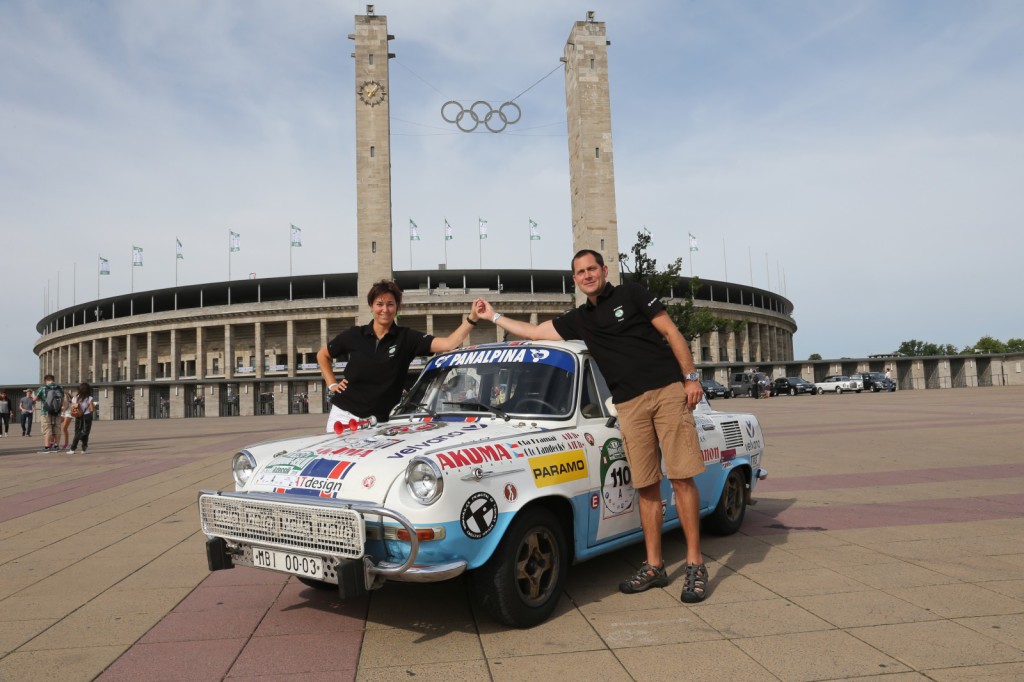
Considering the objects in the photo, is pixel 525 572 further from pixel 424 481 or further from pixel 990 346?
pixel 990 346

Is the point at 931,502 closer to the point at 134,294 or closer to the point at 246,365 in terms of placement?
the point at 246,365

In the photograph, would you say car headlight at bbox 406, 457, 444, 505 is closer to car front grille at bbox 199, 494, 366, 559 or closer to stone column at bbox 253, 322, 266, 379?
car front grille at bbox 199, 494, 366, 559

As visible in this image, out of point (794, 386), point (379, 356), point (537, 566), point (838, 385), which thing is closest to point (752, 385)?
point (794, 386)

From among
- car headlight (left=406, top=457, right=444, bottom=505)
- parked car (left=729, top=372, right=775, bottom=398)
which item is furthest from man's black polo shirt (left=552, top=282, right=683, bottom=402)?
parked car (left=729, top=372, right=775, bottom=398)

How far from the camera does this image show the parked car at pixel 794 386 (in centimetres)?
4906

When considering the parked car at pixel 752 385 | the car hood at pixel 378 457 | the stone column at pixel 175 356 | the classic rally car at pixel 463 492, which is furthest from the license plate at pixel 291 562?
the stone column at pixel 175 356

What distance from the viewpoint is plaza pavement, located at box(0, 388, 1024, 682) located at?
317 cm

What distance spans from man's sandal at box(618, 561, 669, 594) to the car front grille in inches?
69.6

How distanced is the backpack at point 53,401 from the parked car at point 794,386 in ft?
146

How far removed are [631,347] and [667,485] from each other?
110 cm

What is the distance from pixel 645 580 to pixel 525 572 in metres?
0.93

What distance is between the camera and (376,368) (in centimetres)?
497

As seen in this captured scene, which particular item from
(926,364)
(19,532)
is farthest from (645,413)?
(926,364)

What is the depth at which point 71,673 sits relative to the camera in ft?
10.6
